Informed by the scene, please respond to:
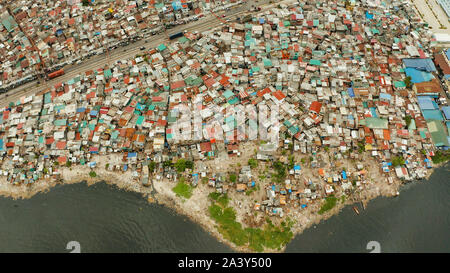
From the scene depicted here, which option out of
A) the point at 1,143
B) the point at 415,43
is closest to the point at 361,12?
the point at 415,43

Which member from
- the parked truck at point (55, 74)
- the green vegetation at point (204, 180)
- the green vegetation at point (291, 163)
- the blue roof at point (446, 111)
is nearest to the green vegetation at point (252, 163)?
the green vegetation at point (291, 163)

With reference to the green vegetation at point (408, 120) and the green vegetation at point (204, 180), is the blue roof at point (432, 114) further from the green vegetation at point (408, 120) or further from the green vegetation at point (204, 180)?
the green vegetation at point (204, 180)

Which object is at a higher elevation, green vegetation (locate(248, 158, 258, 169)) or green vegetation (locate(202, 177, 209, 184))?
green vegetation (locate(248, 158, 258, 169))

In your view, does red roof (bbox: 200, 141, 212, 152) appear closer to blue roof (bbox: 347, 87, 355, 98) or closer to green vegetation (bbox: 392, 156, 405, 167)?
blue roof (bbox: 347, 87, 355, 98)

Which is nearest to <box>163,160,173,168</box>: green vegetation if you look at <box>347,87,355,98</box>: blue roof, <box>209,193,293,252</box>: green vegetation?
<box>209,193,293,252</box>: green vegetation

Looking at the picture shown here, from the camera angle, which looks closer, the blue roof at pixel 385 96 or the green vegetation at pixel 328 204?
the green vegetation at pixel 328 204

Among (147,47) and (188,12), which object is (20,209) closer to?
(147,47)

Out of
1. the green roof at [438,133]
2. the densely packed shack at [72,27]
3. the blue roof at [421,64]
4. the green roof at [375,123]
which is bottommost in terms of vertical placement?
the green roof at [438,133]
